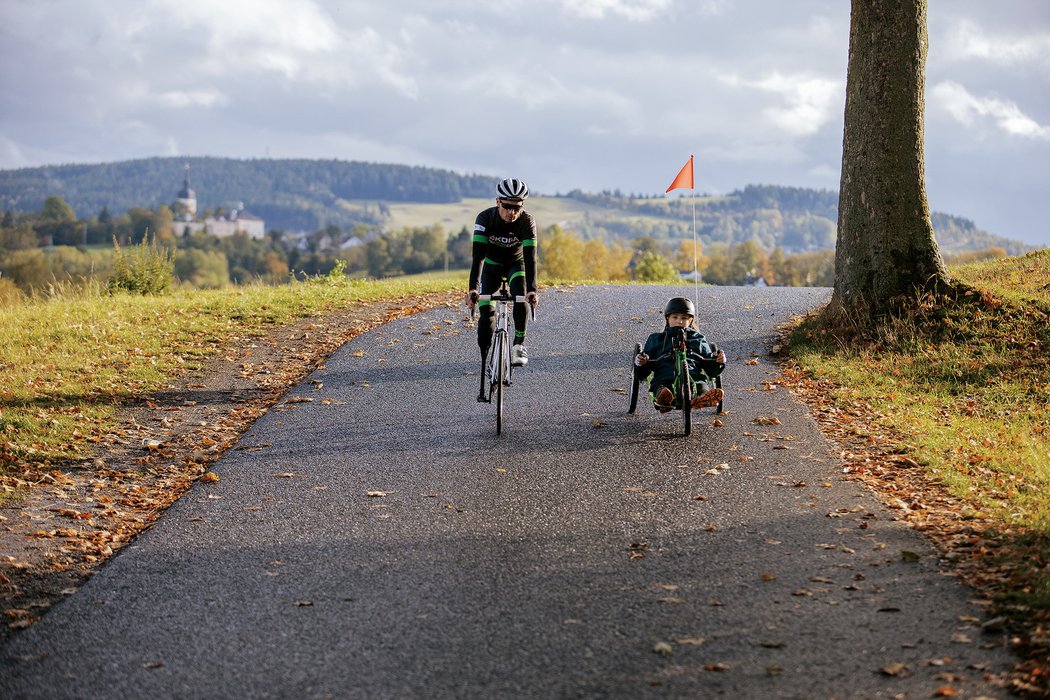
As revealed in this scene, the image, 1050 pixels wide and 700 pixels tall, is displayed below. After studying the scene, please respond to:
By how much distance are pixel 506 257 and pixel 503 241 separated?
0.25m

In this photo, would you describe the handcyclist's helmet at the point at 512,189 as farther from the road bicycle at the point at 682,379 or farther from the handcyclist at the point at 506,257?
the road bicycle at the point at 682,379

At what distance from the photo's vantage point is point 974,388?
37.7 feet

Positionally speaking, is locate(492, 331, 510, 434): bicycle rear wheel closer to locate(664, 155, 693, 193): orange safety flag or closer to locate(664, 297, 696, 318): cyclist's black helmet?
locate(664, 297, 696, 318): cyclist's black helmet

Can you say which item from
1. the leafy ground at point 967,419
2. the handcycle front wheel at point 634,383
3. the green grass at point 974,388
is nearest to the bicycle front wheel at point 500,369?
the handcycle front wheel at point 634,383

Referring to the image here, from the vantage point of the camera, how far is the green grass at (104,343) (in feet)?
32.3

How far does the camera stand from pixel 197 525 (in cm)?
710

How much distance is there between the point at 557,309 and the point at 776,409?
7522 millimetres

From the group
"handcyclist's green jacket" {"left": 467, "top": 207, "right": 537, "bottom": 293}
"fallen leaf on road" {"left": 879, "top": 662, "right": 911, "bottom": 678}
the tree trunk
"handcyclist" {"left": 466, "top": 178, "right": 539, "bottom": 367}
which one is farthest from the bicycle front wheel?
the tree trunk

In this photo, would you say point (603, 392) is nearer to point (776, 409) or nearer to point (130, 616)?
point (776, 409)

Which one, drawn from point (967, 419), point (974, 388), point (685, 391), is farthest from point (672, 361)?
point (974, 388)

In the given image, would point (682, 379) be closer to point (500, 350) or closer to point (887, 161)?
point (500, 350)

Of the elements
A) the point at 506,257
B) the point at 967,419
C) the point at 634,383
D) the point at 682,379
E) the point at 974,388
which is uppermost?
the point at 506,257

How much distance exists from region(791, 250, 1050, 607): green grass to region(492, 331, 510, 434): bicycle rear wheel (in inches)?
141

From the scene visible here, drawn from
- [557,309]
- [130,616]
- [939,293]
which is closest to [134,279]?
[557,309]
